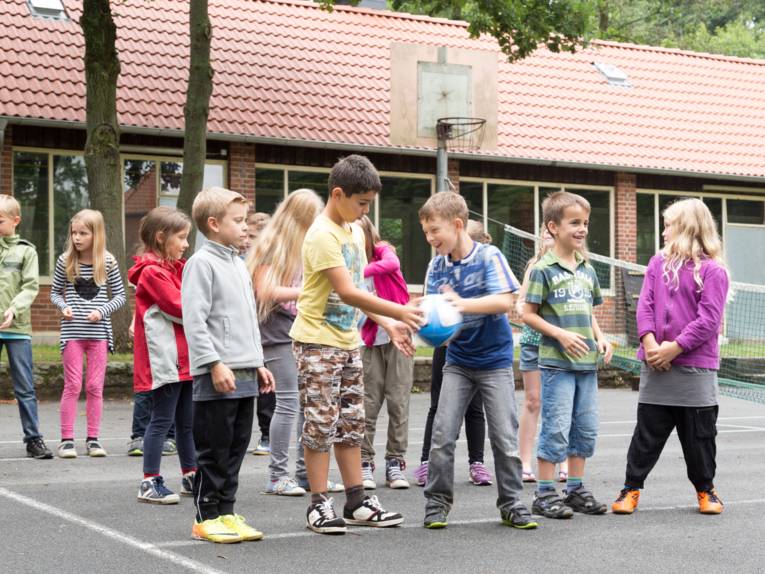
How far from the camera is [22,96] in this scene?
1825cm

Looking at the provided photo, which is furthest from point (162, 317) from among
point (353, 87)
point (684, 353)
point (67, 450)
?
point (353, 87)

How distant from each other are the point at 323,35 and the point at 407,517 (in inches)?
706

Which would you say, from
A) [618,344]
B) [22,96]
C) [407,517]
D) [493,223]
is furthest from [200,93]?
[407,517]

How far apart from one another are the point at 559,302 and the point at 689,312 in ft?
2.56

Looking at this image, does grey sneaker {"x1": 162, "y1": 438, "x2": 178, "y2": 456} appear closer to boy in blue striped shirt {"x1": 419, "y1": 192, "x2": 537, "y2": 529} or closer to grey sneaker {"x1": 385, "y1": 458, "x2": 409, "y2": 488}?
grey sneaker {"x1": 385, "y1": 458, "x2": 409, "y2": 488}

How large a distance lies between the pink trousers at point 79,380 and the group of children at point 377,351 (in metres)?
2.26

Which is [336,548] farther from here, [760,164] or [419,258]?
[760,164]

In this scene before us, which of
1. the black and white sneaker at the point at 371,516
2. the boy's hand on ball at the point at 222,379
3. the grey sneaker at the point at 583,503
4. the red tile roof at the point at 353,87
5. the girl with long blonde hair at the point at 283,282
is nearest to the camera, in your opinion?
the boy's hand on ball at the point at 222,379

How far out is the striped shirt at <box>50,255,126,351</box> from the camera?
9359mm

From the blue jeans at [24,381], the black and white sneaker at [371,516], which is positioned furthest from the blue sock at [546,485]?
the blue jeans at [24,381]

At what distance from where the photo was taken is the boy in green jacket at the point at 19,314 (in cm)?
905

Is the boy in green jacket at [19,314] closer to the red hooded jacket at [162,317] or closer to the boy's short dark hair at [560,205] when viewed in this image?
the red hooded jacket at [162,317]

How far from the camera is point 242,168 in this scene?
2086 centimetres

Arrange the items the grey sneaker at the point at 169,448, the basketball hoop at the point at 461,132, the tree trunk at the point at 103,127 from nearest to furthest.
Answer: the grey sneaker at the point at 169,448 → the tree trunk at the point at 103,127 → the basketball hoop at the point at 461,132
